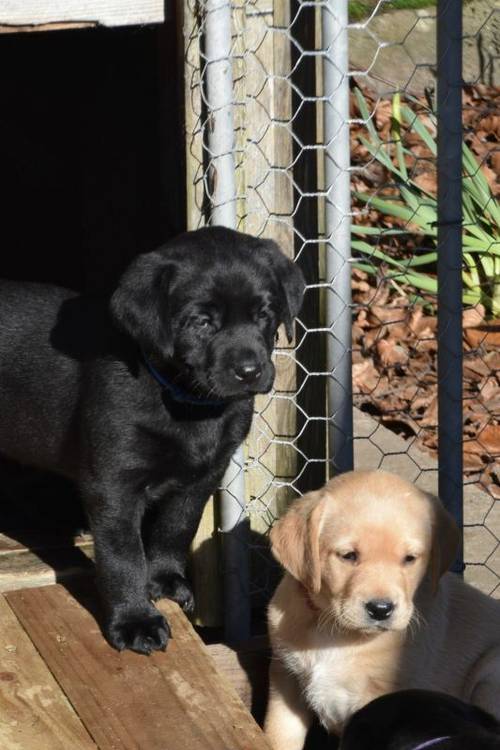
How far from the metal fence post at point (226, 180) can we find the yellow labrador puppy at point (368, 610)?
532mm

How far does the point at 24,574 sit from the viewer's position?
170 inches

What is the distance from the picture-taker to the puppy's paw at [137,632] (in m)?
3.75

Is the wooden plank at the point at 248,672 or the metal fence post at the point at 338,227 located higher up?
the metal fence post at the point at 338,227

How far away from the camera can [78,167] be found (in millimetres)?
6051

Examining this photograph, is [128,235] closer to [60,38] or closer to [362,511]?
[60,38]

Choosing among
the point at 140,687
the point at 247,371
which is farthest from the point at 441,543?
the point at 140,687

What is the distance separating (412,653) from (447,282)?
1183 mm

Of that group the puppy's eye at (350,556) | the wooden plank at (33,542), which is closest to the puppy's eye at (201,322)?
the puppy's eye at (350,556)

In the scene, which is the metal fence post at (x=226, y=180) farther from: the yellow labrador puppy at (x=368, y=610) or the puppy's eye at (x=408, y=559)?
the puppy's eye at (x=408, y=559)

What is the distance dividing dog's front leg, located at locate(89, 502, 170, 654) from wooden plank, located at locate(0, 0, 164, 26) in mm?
1426

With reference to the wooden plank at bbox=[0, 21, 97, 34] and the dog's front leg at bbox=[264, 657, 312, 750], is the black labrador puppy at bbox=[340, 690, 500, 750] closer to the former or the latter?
the dog's front leg at bbox=[264, 657, 312, 750]

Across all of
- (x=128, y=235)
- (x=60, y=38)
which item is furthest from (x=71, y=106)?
(x=128, y=235)

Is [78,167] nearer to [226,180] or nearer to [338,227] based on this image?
[226,180]

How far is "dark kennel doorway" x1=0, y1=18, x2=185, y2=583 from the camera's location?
498 centimetres
